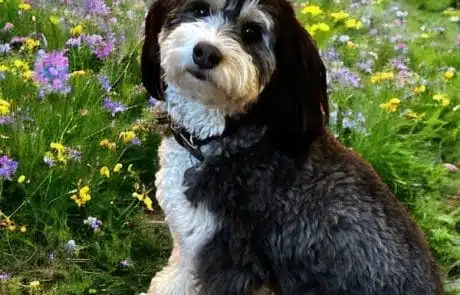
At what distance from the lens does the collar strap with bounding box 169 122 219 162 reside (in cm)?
356

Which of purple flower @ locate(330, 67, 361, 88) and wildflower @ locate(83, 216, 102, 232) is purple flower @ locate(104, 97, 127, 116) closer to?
wildflower @ locate(83, 216, 102, 232)

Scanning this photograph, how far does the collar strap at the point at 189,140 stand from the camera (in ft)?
11.7

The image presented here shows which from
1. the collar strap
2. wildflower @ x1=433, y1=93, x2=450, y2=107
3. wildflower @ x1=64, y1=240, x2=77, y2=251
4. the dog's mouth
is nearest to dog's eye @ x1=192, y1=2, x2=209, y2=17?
the dog's mouth

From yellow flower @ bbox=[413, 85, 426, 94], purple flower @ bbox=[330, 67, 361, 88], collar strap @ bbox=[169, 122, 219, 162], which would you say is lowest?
yellow flower @ bbox=[413, 85, 426, 94]

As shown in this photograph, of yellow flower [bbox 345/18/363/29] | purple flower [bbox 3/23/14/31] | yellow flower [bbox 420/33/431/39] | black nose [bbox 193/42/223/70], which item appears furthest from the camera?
yellow flower [bbox 420/33/431/39]

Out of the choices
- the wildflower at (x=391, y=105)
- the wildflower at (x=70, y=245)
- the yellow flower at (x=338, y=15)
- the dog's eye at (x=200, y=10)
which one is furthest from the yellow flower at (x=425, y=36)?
the dog's eye at (x=200, y=10)

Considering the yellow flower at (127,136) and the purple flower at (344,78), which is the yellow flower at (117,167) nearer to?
the yellow flower at (127,136)

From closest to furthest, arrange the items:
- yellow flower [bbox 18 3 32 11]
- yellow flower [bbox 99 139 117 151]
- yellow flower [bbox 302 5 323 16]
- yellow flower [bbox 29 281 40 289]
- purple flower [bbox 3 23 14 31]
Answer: yellow flower [bbox 29 281 40 289], yellow flower [bbox 99 139 117 151], purple flower [bbox 3 23 14 31], yellow flower [bbox 18 3 32 11], yellow flower [bbox 302 5 323 16]

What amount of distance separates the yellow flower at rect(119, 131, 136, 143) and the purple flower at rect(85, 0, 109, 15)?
107 centimetres

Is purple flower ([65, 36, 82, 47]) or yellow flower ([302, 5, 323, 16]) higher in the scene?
purple flower ([65, 36, 82, 47])

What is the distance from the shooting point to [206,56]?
3154mm

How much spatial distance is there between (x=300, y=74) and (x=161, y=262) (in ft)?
4.78

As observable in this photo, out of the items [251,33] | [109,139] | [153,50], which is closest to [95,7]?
[109,139]

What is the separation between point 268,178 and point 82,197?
1039mm
